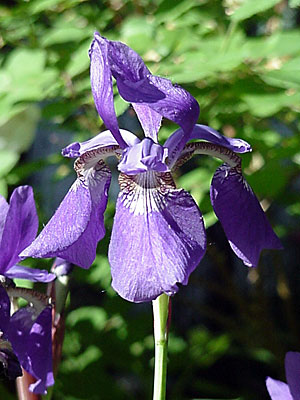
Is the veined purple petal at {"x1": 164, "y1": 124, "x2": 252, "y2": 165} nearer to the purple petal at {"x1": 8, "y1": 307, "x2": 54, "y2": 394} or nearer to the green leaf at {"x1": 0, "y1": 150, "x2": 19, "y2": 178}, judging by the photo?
the purple petal at {"x1": 8, "y1": 307, "x2": 54, "y2": 394}

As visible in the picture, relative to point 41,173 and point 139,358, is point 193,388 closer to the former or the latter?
point 139,358

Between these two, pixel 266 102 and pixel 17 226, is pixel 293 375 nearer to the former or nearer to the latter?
pixel 17 226

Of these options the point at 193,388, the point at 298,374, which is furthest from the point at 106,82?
the point at 193,388

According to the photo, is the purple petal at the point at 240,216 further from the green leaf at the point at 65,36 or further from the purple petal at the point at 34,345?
the green leaf at the point at 65,36

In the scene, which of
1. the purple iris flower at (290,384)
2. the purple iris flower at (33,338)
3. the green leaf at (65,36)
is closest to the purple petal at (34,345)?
the purple iris flower at (33,338)

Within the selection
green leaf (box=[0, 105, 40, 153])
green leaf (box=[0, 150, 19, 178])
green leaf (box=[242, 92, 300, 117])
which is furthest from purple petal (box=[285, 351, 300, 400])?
green leaf (box=[0, 105, 40, 153])
